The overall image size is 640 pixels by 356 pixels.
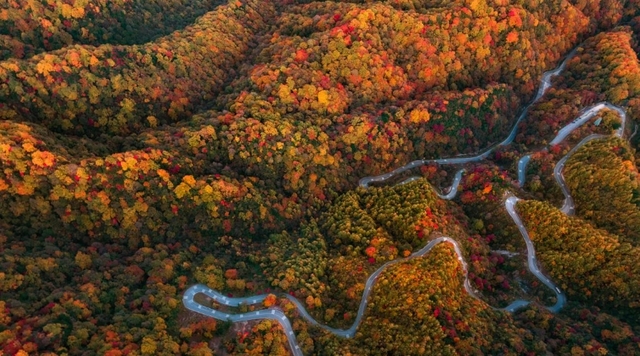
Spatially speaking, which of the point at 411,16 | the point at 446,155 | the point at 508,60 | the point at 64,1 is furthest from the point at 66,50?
the point at 508,60

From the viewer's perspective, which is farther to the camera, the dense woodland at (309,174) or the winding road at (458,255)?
the winding road at (458,255)

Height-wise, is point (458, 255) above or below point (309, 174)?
below

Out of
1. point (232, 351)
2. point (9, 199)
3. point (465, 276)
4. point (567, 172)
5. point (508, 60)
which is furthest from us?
point (508, 60)

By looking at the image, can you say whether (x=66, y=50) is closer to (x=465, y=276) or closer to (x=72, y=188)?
(x=72, y=188)

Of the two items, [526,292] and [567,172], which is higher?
[567,172]

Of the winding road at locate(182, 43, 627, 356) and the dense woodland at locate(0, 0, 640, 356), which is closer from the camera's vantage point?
the dense woodland at locate(0, 0, 640, 356)
